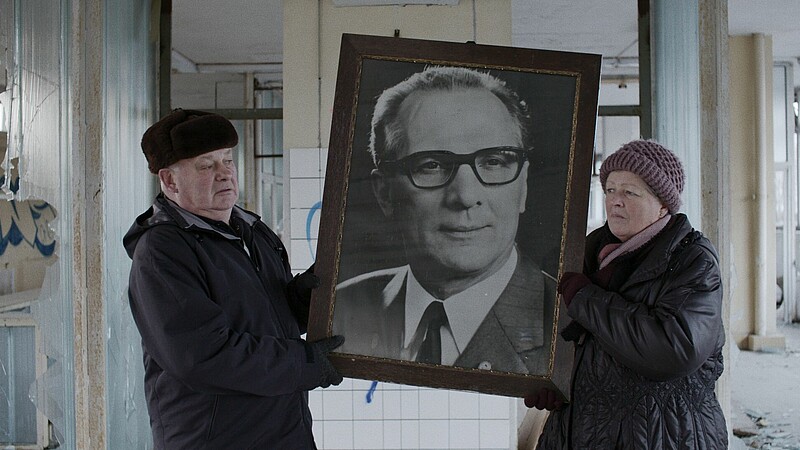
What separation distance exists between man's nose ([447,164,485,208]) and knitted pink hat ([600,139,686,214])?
307 mm

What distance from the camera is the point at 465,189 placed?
1.56m

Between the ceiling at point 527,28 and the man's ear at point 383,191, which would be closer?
the man's ear at point 383,191

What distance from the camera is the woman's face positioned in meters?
1.49

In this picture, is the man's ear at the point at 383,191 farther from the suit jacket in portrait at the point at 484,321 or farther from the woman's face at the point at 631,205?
the woman's face at the point at 631,205

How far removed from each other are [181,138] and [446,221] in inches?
24.2

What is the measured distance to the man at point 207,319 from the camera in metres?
1.34

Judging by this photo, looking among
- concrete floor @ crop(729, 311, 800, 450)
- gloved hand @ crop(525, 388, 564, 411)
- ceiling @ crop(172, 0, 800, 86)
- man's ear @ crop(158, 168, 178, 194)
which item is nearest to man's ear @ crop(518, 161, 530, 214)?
gloved hand @ crop(525, 388, 564, 411)

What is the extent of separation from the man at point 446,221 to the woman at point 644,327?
0.16 meters

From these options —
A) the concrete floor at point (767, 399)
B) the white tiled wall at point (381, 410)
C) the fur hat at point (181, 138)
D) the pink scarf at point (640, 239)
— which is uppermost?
the fur hat at point (181, 138)

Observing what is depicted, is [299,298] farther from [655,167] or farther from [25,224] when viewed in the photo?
[25,224]

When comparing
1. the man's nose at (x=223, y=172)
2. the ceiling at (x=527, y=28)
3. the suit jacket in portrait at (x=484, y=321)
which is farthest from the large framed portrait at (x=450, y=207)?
the ceiling at (x=527, y=28)

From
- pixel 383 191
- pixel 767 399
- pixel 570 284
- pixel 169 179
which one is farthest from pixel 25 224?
pixel 767 399

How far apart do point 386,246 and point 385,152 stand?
0.71 feet

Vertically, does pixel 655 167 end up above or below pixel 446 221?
above
